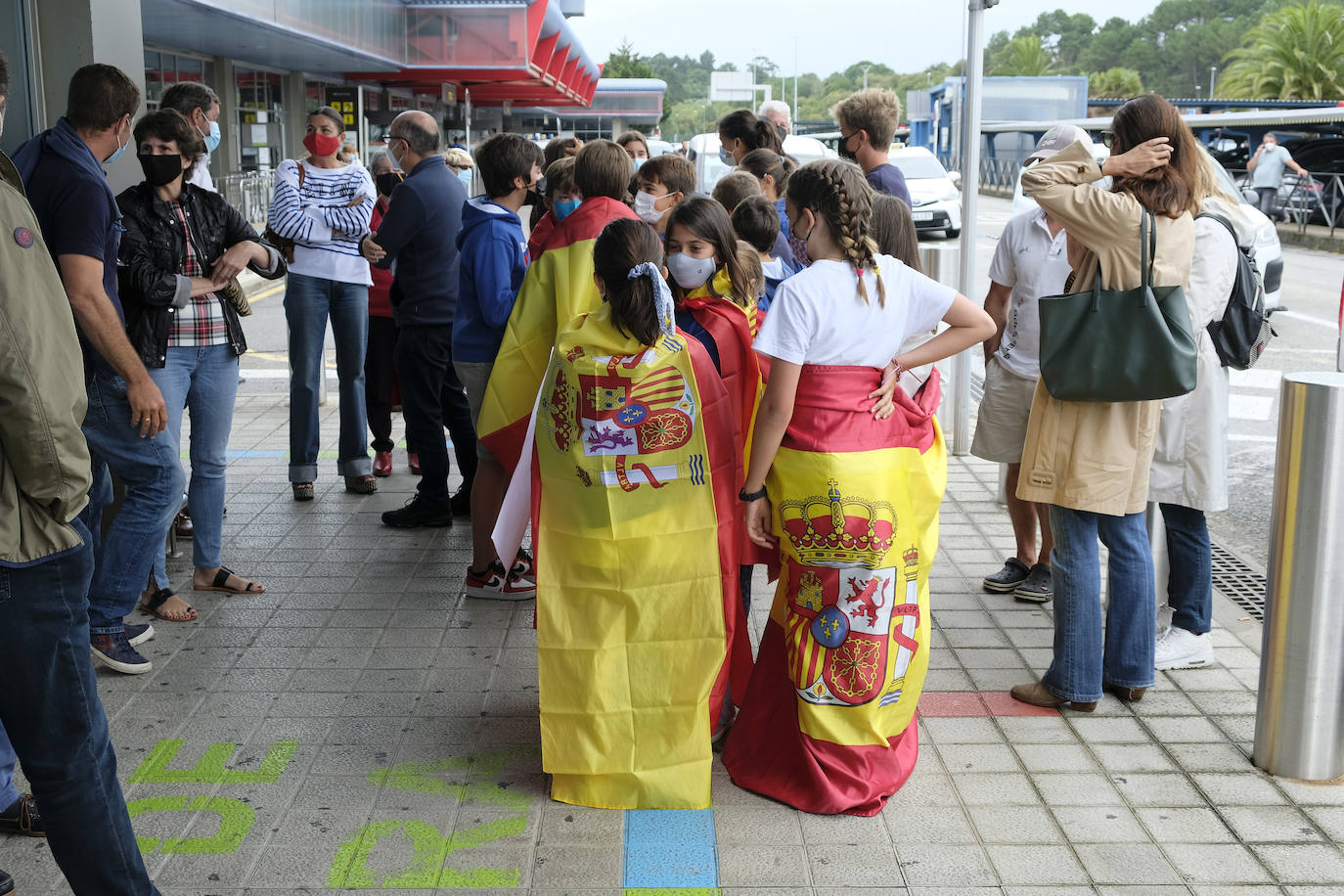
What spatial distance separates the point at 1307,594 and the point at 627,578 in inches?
77.7

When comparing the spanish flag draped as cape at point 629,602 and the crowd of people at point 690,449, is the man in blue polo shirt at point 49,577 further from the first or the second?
the spanish flag draped as cape at point 629,602

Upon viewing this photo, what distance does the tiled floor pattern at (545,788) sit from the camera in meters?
3.28

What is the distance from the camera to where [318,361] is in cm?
672

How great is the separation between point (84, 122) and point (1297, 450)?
388 cm

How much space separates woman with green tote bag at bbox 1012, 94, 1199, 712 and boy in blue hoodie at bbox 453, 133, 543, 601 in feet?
7.16

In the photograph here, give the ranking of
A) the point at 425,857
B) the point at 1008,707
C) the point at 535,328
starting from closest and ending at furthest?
the point at 425,857, the point at 1008,707, the point at 535,328

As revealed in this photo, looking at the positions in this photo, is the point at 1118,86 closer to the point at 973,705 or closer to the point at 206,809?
the point at 973,705

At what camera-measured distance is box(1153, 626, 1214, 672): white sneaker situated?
462cm

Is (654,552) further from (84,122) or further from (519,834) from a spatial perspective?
(84,122)

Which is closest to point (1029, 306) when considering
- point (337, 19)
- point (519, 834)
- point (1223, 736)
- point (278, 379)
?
point (1223, 736)

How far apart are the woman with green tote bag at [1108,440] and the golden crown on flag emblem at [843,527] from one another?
0.90 m

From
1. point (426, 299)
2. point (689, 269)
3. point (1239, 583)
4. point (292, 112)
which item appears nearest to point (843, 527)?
point (689, 269)

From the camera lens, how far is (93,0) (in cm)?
523

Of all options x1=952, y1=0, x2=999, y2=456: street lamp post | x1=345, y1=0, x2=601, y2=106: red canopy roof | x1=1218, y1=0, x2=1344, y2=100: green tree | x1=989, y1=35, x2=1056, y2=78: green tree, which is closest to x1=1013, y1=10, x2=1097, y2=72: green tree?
x1=989, y1=35, x2=1056, y2=78: green tree
